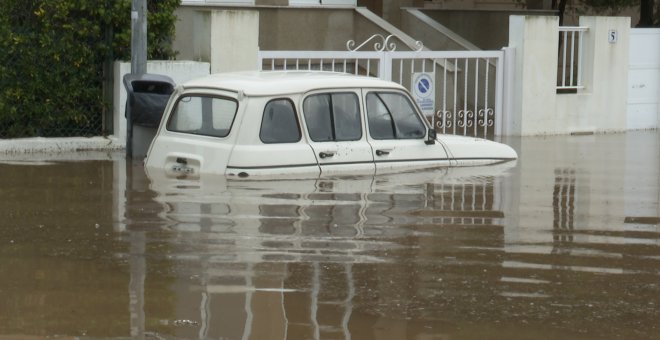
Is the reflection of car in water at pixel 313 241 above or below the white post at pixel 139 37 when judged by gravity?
below

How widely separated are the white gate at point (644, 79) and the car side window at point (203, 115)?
10.4 m

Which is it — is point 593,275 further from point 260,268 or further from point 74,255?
point 74,255

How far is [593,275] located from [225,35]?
853 centimetres

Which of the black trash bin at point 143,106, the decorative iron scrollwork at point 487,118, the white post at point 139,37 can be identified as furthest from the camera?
the decorative iron scrollwork at point 487,118

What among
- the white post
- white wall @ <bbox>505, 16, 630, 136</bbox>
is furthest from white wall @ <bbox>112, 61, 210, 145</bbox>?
white wall @ <bbox>505, 16, 630, 136</bbox>

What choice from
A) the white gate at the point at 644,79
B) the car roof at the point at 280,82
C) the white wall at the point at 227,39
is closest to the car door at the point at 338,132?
the car roof at the point at 280,82

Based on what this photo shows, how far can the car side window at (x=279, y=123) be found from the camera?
38.2ft

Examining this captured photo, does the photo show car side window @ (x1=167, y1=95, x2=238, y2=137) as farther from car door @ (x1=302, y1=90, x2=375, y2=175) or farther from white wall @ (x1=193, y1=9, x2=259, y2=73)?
white wall @ (x1=193, y1=9, x2=259, y2=73)

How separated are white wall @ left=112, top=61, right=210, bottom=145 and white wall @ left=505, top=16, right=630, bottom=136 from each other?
5.47 m

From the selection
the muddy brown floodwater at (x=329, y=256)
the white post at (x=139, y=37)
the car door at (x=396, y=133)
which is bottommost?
the muddy brown floodwater at (x=329, y=256)

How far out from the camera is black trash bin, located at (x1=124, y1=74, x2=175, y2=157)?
48.5 feet

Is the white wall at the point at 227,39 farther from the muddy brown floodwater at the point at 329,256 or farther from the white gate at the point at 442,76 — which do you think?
the muddy brown floodwater at the point at 329,256

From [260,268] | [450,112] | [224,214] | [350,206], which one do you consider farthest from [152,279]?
[450,112]

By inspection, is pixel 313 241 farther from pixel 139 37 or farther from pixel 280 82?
pixel 139 37
